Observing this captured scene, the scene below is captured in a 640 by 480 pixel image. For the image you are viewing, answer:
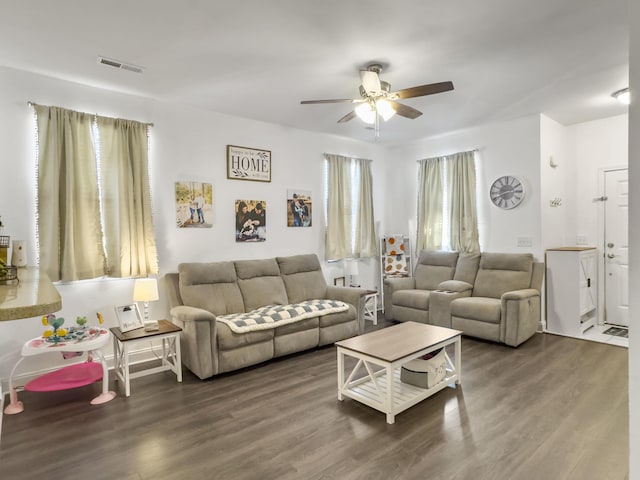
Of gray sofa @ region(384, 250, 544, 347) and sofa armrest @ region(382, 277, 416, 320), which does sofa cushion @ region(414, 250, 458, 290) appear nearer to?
gray sofa @ region(384, 250, 544, 347)

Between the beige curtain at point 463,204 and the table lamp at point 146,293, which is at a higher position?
the beige curtain at point 463,204

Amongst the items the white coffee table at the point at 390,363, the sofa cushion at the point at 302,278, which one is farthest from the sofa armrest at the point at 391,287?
the white coffee table at the point at 390,363

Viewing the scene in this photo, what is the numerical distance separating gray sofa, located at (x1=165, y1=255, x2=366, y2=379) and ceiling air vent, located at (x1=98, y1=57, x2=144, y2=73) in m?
1.87

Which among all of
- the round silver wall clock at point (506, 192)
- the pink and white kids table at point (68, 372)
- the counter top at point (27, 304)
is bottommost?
the pink and white kids table at point (68, 372)

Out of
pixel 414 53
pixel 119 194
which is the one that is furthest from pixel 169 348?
pixel 414 53

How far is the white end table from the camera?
3097 millimetres

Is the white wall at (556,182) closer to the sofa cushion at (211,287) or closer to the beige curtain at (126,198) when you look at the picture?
Answer: the sofa cushion at (211,287)

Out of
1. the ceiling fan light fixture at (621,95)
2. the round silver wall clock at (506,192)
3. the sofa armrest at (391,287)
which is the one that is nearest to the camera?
the ceiling fan light fixture at (621,95)

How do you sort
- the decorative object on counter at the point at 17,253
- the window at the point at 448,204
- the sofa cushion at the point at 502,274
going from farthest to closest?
1. the window at the point at 448,204
2. the sofa cushion at the point at 502,274
3. the decorative object on counter at the point at 17,253

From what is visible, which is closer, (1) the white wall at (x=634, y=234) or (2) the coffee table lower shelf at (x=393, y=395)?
(1) the white wall at (x=634, y=234)

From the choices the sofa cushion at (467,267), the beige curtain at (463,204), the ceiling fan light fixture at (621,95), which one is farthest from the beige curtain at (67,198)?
the ceiling fan light fixture at (621,95)

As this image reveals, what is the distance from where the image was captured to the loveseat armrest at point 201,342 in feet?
10.8

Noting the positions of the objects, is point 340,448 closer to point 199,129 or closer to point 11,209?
point 11,209

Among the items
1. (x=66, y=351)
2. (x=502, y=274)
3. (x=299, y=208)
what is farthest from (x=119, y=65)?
(x=502, y=274)
